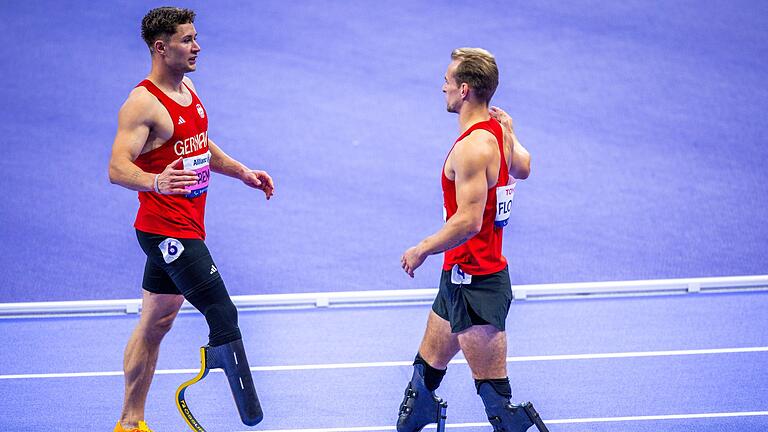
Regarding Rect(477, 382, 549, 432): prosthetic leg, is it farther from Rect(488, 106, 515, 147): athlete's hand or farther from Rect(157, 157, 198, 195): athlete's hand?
Rect(157, 157, 198, 195): athlete's hand

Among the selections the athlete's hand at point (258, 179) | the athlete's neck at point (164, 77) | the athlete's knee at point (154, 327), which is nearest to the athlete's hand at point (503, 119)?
the athlete's hand at point (258, 179)

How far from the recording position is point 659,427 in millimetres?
5316

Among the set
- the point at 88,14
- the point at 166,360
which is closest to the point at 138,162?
the point at 166,360

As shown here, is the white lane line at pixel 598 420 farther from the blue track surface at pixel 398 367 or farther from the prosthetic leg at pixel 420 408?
the prosthetic leg at pixel 420 408

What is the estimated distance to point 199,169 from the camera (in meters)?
4.82

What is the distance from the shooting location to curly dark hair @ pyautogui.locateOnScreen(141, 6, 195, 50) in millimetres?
4742

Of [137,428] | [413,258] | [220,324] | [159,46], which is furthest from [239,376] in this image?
[159,46]

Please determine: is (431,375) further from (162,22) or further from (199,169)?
(162,22)

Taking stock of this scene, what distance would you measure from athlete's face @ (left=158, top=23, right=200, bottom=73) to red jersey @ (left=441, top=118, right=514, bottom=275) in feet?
4.10

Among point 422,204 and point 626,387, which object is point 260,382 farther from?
point 422,204

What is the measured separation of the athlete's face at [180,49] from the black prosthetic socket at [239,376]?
4.08 ft

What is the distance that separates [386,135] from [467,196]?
5582 mm

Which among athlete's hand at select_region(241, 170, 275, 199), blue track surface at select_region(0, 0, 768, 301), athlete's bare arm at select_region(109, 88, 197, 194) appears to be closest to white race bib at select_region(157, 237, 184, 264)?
athlete's bare arm at select_region(109, 88, 197, 194)

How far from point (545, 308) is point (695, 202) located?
217 cm
